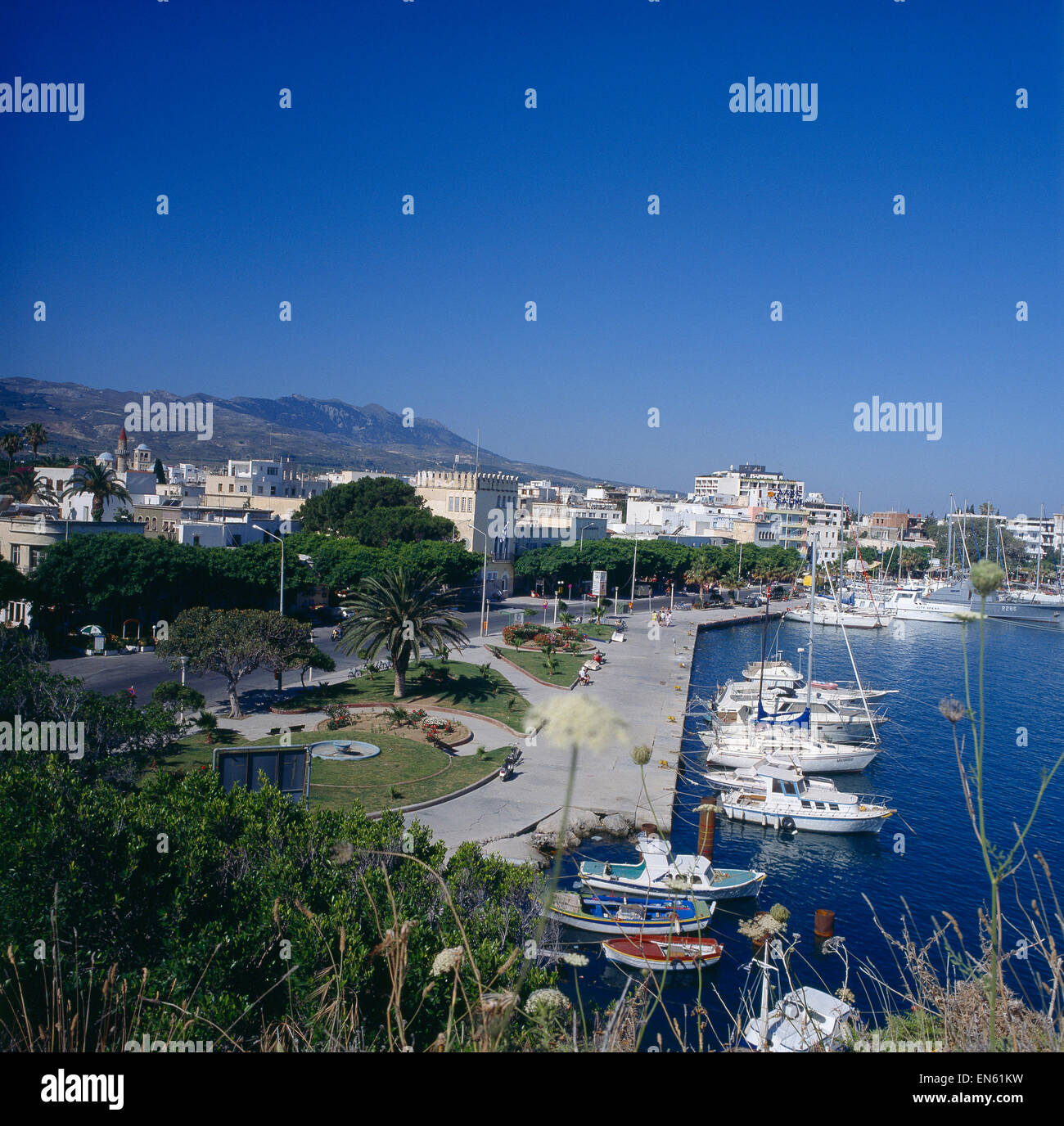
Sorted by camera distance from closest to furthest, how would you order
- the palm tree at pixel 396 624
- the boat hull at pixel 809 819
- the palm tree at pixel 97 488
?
the boat hull at pixel 809 819 < the palm tree at pixel 396 624 < the palm tree at pixel 97 488

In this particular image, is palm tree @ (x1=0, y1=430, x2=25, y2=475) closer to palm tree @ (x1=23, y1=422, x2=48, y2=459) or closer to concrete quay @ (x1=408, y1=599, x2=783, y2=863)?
palm tree @ (x1=23, y1=422, x2=48, y2=459)

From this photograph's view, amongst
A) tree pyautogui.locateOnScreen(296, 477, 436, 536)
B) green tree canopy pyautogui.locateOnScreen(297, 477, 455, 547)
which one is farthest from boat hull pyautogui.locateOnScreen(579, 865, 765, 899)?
tree pyautogui.locateOnScreen(296, 477, 436, 536)

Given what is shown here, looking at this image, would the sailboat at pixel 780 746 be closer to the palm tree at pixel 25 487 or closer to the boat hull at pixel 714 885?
the boat hull at pixel 714 885

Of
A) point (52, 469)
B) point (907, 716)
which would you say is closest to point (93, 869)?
point (907, 716)

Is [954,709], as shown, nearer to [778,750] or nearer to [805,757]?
[778,750]

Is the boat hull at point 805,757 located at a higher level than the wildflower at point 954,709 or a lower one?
lower

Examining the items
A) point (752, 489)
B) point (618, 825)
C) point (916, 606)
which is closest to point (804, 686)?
point (618, 825)

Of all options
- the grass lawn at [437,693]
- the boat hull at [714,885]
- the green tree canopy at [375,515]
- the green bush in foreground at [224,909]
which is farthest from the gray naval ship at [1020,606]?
the green bush in foreground at [224,909]
